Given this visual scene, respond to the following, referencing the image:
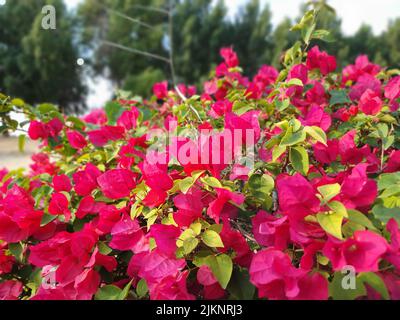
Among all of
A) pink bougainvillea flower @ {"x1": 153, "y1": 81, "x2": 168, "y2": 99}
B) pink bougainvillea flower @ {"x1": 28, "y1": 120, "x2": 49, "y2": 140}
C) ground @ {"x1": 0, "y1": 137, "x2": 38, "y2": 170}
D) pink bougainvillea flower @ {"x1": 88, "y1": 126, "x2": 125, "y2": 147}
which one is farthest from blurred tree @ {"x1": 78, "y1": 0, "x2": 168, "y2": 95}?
pink bougainvillea flower @ {"x1": 88, "y1": 126, "x2": 125, "y2": 147}

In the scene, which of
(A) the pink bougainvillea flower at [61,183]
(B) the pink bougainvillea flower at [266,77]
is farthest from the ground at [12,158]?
(A) the pink bougainvillea flower at [61,183]

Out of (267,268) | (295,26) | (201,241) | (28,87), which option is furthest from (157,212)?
(28,87)

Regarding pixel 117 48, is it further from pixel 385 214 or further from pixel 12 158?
pixel 385 214

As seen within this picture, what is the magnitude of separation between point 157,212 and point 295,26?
1.76ft

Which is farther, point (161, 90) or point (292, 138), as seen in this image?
point (161, 90)

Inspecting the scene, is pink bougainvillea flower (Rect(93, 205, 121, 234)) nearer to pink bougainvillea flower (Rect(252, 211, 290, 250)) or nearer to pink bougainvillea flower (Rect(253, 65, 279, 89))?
pink bougainvillea flower (Rect(252, 211, 290, 250))

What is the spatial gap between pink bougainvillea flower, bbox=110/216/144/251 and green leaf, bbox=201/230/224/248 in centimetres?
11

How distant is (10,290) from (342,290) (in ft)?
1.62

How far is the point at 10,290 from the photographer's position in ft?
2.16

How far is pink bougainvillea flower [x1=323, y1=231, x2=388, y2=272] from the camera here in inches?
15.4

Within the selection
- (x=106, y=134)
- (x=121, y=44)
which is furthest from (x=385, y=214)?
(x=121, y=44)

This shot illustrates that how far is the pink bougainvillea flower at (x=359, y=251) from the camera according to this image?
390mm
